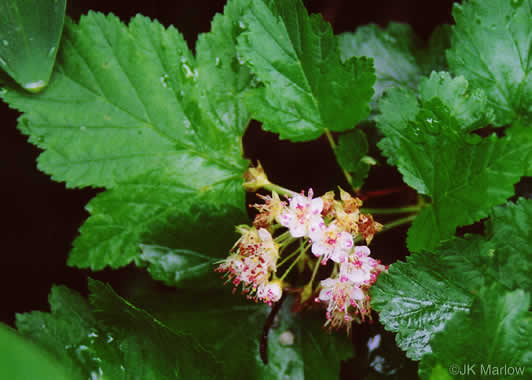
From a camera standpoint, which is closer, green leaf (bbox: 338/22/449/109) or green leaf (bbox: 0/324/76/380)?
green leaf (bbox: 0/324/76/380)

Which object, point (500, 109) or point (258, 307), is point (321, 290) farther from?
point (500, 109)

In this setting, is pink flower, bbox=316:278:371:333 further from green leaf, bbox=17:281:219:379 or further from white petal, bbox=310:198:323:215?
green leaf, bbox=17:281:219:379

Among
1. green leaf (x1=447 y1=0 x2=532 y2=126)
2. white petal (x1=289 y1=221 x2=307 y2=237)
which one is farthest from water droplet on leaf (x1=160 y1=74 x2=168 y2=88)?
green leaf (x1=447 y1=0 x2=532 y2=126)

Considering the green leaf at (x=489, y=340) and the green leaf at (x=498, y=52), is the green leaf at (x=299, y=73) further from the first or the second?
the green leaf at (x=489, y=340)

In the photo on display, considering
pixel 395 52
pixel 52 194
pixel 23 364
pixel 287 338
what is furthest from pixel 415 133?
pixel 52 194

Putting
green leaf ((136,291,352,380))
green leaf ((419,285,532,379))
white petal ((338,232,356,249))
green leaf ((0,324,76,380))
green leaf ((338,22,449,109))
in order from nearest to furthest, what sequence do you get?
1. green leaf ((0,324,76,380))
2. green leaf ((419,285,532,379))
3. white petal ((338,232,356,249))
4. green leaf ((136,291,352,380))
5. green leaf ((338,22,449,109))

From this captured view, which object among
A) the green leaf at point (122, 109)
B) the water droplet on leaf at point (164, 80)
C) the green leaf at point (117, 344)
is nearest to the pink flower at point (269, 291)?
the green leaf at point (117, 344)
